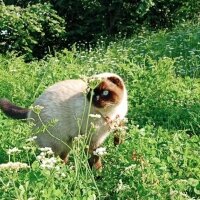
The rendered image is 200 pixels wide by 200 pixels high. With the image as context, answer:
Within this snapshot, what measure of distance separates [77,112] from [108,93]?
1.19 feet

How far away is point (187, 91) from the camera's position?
7.21 m

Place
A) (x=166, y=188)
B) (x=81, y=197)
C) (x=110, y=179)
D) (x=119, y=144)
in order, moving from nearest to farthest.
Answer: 1. (x=81, y=197)
2. (x=166, y=188)
3. (x=110, y=179)
4. (x=119, y=144)

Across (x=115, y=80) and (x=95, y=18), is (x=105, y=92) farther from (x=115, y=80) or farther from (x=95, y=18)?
(x=95, y=18)

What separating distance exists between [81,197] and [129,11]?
12533mm

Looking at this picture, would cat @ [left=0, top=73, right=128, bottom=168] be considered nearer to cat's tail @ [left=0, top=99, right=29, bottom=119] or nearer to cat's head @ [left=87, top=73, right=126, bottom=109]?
cat's head @ [left=87, top=73, right=126, bottom=109]

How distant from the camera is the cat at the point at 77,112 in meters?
5.17

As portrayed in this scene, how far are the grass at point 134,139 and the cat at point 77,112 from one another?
0.53ft

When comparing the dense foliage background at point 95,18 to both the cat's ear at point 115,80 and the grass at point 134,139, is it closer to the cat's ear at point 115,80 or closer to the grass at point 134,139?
the grass at point 134,139

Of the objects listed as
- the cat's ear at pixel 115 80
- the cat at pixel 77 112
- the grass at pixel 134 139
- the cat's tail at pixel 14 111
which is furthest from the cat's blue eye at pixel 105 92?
the cat's tail at pixel 14 111

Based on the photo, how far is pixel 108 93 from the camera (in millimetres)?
5129

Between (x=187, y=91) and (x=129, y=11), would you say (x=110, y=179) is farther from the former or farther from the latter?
(x=129, y=11)

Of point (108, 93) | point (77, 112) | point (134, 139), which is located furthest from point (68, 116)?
point (134, 139)

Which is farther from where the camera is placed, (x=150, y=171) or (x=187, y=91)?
(x=187, y=91)

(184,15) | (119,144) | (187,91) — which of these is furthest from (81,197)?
(184,15)
